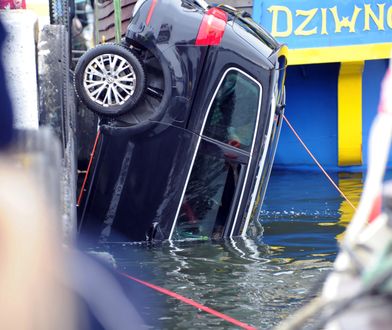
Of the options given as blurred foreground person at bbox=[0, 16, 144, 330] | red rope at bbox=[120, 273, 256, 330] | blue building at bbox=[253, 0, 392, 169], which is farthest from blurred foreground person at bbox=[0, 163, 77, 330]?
blue building at bbox=[253, 0, 392, 169]

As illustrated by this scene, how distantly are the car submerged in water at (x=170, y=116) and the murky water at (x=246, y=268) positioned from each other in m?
0.26

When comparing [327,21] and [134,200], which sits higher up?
[327,21]

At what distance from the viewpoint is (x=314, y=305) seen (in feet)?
6.43

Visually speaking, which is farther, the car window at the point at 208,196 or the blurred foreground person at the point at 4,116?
the car window at the point at 208,196

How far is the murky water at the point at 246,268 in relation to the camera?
5988mm

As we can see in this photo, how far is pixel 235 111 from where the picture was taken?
7.71 m

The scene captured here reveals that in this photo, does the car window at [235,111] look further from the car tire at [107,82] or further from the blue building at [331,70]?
the blue building at [331,70]

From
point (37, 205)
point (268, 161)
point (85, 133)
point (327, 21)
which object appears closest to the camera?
point (37, 205)

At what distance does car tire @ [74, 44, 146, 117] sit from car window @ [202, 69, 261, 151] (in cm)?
64

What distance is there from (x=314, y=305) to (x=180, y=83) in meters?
5.57

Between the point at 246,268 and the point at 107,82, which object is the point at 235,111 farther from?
the point at 246,268

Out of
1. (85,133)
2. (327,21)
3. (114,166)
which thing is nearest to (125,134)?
(114,166)

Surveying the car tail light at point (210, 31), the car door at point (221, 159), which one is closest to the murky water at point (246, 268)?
the car door at point (221, 159)

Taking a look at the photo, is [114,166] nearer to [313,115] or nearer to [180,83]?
[180,83]
